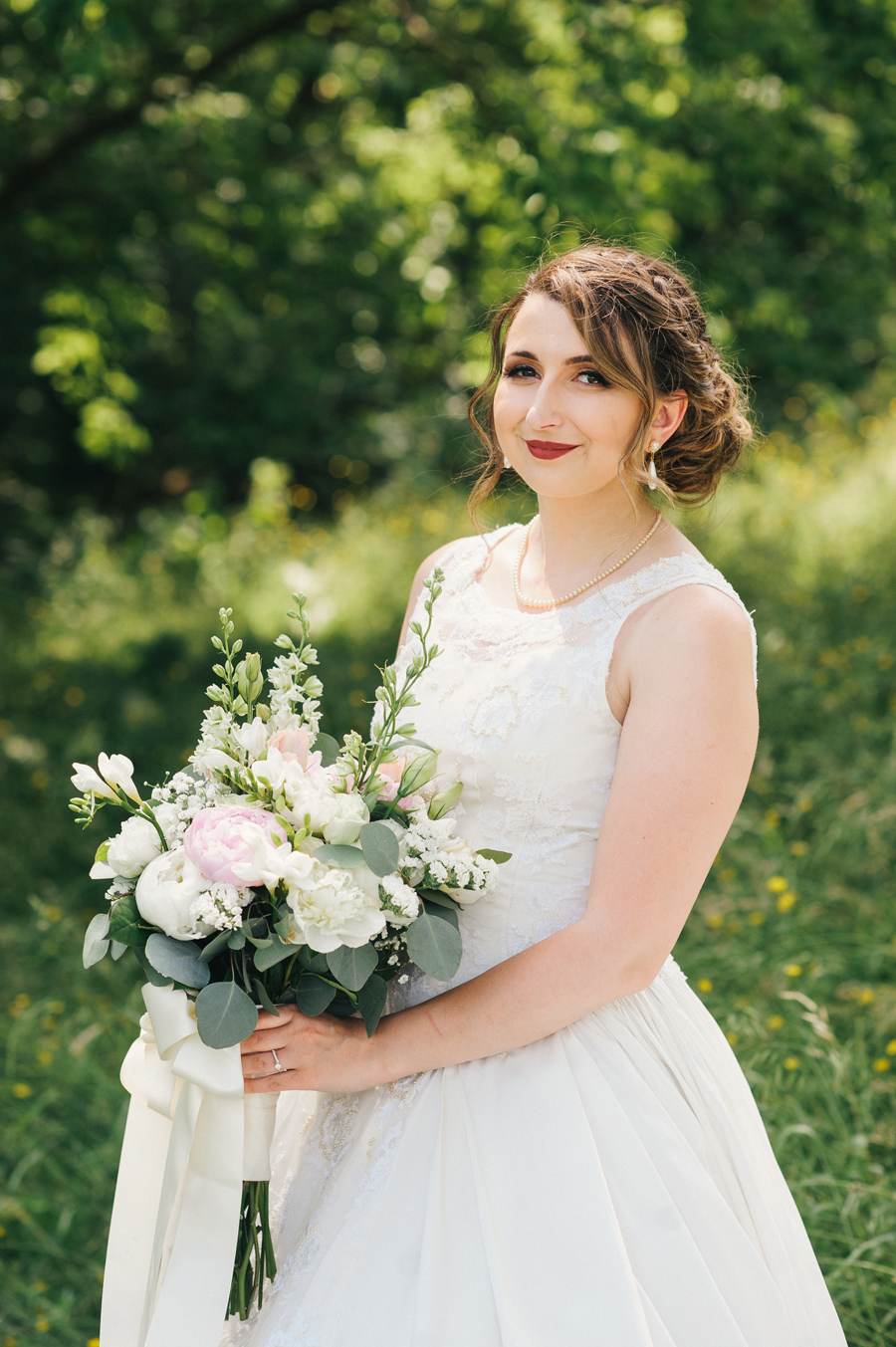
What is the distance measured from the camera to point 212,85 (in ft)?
25.3

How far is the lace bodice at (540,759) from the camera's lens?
5.88 feet

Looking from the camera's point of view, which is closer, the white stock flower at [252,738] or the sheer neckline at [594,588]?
the white stock flower at [252,738]

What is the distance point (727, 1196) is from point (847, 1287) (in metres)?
0.90

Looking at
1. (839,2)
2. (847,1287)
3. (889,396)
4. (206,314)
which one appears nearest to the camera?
(847,1287)

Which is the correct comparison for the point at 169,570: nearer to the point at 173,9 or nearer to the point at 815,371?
the point at 173,9

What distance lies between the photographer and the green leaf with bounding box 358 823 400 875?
1.53m

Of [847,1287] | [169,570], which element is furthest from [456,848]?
[169,570]

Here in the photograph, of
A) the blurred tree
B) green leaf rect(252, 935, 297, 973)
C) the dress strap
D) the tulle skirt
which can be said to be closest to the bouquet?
green leaf rect(252, 935, 297, 973)

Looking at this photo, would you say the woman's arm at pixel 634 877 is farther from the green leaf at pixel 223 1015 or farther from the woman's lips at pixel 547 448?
the woman's lips at pixel 547 448

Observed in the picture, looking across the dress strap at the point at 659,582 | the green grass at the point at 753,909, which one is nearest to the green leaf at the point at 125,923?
the dress strap at the point at 659,582

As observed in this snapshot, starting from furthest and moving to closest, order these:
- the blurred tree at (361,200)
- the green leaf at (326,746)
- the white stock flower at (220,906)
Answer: the blurred tree at (361,200)
the green leaf at (326,746)
the white stock flower at (220,906)

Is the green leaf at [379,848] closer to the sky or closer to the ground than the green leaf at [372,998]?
closer to the sky

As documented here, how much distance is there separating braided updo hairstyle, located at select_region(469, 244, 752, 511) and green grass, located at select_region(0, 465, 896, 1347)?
119cm

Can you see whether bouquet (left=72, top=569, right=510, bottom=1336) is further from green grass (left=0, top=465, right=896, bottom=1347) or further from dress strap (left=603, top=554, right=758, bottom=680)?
green grass (left=0, top=465, right=896, bottom=1347)
